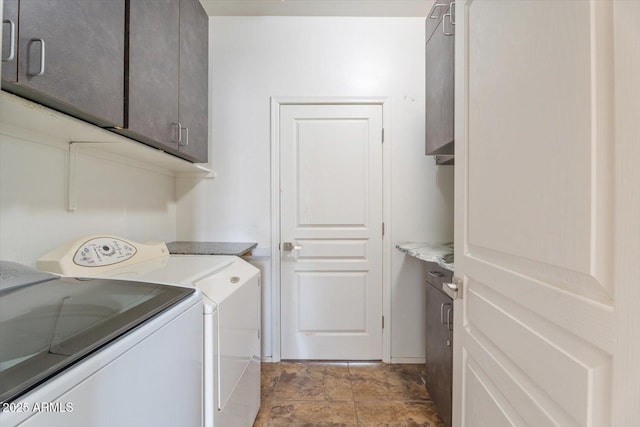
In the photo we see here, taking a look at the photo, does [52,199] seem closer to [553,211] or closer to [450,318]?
[553,211]

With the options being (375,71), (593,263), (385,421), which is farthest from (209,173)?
(593,263)

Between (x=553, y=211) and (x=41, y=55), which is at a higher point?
(x=41, y=55)

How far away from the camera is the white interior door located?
2.12 metres

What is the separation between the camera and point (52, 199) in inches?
44.9

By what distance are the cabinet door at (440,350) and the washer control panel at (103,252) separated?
1.56 meters

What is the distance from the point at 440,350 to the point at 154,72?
1.94 metres

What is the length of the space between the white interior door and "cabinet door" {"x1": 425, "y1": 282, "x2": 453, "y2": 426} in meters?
0.55

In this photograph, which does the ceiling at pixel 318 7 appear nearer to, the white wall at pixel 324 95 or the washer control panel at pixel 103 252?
the white wall at pixel 324 95

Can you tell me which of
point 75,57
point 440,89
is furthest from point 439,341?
point 75,57

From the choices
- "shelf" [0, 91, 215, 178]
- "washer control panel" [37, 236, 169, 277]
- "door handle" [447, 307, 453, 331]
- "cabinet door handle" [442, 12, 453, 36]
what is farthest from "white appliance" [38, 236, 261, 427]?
"cabinet door handle" [442, 12, 453, 36]

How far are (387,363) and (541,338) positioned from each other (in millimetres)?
1769

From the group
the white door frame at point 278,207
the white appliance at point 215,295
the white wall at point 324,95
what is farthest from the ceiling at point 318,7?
the white appliance at point 215,295

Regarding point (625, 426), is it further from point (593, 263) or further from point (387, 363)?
point (387, 363)

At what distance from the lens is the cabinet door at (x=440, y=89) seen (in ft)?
4.34
